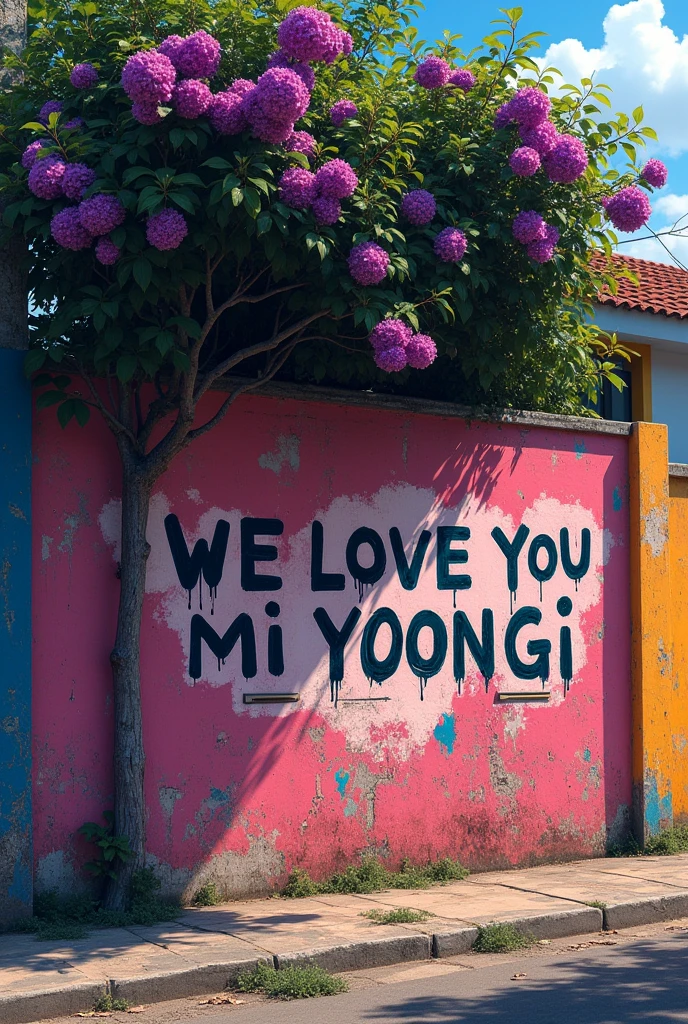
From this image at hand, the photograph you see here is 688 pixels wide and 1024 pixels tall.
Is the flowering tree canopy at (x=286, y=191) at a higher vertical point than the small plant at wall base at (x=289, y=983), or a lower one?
higher

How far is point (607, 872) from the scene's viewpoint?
8070 millimetres

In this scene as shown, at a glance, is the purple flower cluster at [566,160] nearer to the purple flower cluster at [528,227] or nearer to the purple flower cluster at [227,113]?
the purple flower cluster at [528,227]

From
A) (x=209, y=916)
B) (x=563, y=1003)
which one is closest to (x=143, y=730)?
(x=209, y=916)

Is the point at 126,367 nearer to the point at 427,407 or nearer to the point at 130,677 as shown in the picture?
the point at 130,677

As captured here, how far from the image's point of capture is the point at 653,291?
15781 mm

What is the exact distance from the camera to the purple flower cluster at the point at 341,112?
6543mm

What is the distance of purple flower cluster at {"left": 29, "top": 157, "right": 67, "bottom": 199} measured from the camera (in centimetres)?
597

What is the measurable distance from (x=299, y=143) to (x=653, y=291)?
34.8 ft

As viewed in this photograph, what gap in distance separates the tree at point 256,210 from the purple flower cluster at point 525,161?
0.01 metres

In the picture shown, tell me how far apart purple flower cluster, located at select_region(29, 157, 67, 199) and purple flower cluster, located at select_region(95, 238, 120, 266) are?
0.37 m

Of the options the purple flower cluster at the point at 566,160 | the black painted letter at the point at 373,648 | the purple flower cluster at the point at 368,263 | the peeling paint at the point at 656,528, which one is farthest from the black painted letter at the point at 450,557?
the purple flower cluster at the point at 566,160

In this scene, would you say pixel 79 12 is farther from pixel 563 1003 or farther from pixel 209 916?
pixel 563 1003

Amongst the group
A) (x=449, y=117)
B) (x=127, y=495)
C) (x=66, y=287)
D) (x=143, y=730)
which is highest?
(x=449, y=117)

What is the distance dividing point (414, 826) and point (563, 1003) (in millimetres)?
2709
